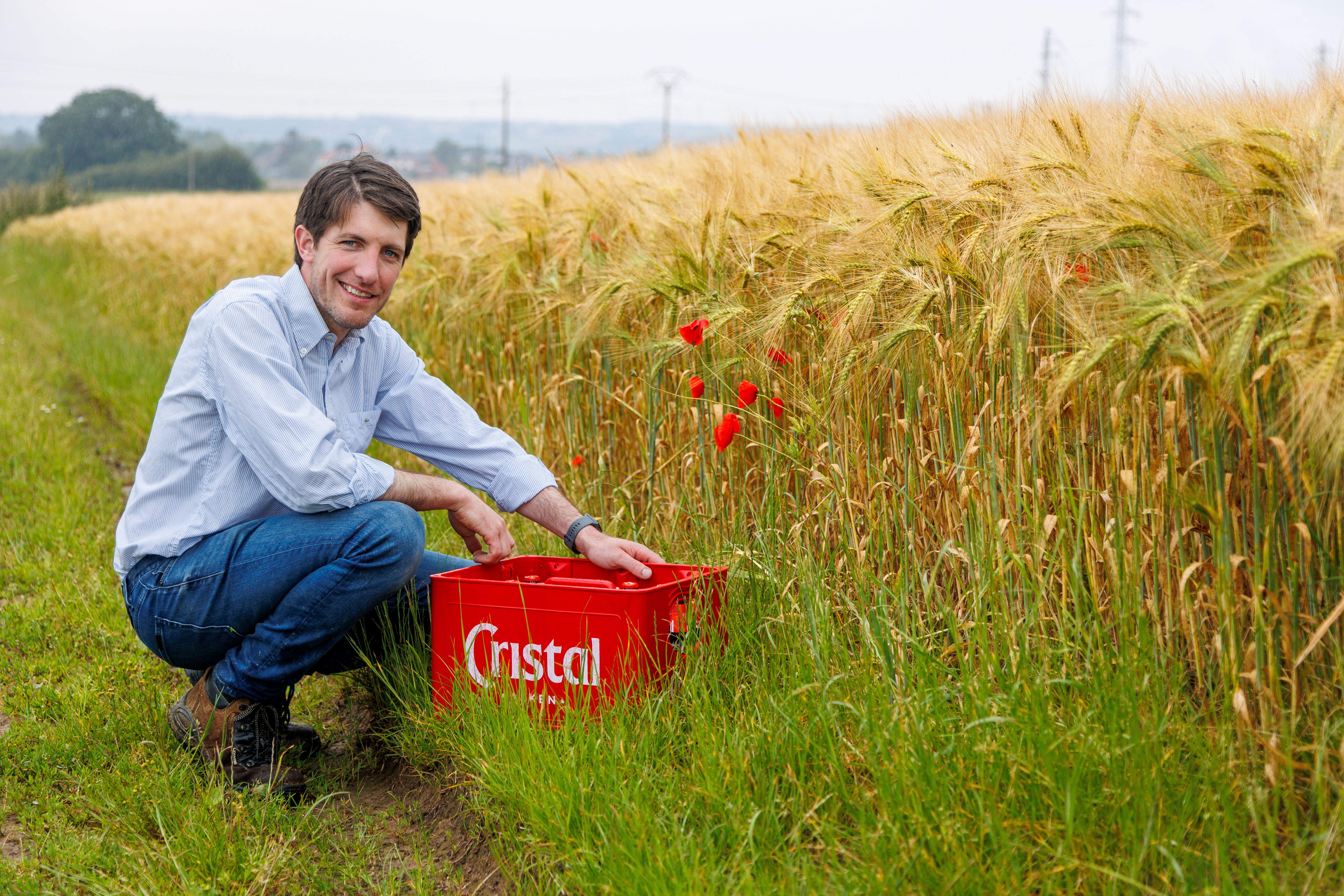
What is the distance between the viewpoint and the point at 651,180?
13.1ft

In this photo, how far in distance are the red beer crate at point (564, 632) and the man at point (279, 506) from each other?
0.49 ft

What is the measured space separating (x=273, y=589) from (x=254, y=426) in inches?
14.4

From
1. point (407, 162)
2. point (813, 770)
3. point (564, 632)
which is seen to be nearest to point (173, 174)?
point (407, 162)

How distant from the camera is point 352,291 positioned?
2312mm

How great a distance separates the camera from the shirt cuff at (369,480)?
2225mm

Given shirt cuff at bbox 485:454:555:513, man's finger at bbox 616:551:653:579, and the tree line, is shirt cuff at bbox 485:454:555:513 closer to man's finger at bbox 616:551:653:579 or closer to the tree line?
man's finger at bbox 616:551:653:579

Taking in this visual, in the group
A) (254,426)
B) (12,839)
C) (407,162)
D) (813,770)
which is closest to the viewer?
(813,770)

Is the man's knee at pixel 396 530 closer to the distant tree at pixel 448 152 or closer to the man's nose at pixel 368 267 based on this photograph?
the man's nose at pixel 368 267

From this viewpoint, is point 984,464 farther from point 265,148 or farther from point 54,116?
point 265,148

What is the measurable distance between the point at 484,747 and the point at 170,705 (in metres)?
0.96

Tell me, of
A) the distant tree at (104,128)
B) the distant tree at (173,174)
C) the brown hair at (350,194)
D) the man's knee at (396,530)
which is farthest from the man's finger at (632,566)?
the distant tree at (173,174)

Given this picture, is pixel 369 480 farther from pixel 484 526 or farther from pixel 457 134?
pixel 457 134

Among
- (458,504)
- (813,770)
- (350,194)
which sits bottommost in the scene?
(813,770)

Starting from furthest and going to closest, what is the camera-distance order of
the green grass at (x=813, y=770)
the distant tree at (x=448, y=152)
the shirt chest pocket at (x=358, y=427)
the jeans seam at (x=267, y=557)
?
the distant tree at (x=448, y=152), the shirt chest pocket at (x=358, y=427), the jeans seam at (x=267, y=557), the green grass at (x=813, y=770)
